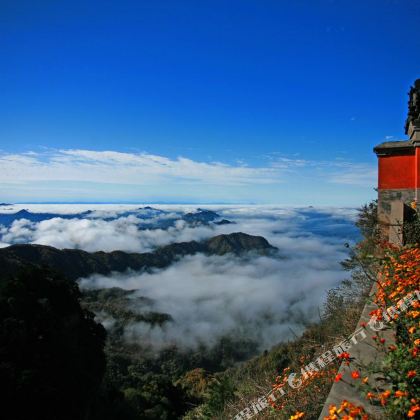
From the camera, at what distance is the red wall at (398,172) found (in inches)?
364

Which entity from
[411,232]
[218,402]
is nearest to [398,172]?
[411,232]

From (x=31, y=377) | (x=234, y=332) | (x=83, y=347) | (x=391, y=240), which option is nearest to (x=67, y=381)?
(x=31, y=377)

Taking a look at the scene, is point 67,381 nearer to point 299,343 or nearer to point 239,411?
point 299,343

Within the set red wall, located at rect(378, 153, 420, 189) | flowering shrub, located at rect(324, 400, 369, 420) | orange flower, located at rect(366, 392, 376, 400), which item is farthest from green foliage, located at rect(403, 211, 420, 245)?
flowering shrub, located at rect(324, 400, 369, 420)

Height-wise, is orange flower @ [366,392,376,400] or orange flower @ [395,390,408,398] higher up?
orange flower @ [395,390,408,398]

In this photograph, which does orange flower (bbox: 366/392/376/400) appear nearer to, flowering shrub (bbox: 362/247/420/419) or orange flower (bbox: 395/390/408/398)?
flowering shrub (bbox: 362/247/420/419)

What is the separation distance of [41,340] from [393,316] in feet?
64.4

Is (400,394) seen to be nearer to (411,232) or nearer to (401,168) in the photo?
(411,232)

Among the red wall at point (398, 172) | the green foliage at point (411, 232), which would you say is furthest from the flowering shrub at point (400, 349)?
the red wall at point (398, 172)

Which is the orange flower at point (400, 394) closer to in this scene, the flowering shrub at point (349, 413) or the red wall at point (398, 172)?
the flowering shrub at point (349, 413)

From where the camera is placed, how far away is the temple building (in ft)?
28.4

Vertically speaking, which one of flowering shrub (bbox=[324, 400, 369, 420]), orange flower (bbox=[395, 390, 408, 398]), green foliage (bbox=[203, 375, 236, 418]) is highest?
orange flower (bbox=[395, 390, 408, 398])

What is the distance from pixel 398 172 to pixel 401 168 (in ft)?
0.42

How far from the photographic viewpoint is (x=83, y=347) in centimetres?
2262
